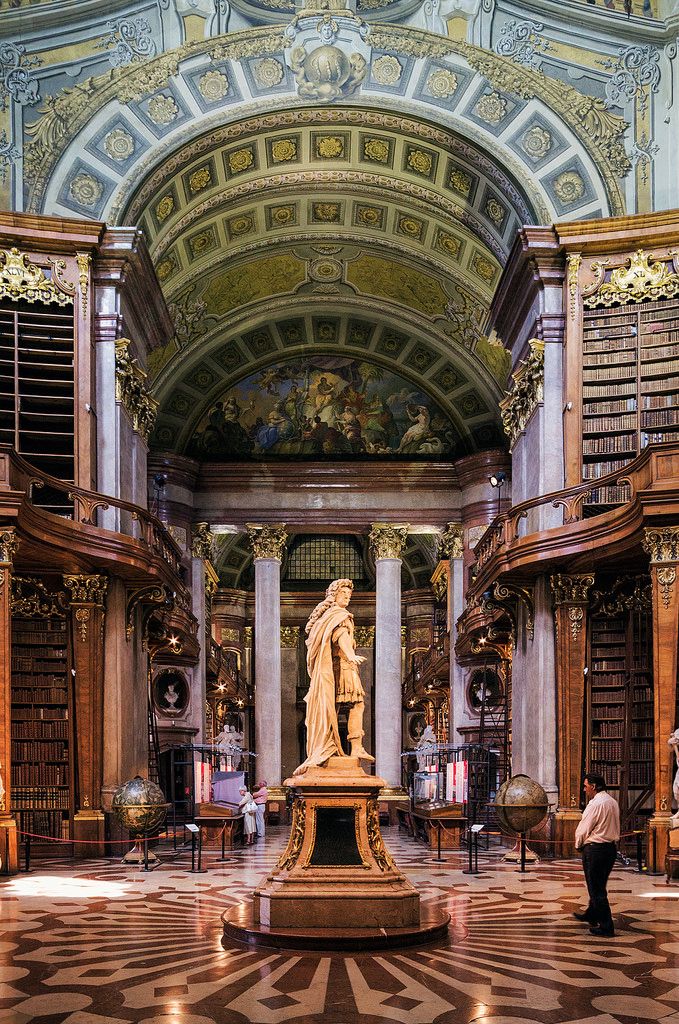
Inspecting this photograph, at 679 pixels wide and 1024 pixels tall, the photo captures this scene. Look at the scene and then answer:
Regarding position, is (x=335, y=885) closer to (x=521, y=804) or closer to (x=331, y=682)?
(x=331, y=682)

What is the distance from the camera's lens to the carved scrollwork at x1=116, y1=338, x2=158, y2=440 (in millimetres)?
A: 20234

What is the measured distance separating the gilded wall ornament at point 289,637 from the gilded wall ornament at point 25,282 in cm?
2655

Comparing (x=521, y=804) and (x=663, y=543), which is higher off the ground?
(x=663, y=543)

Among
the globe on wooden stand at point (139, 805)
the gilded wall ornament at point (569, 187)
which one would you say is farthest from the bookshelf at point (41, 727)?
the gilded wall ornament at point (569, 187)

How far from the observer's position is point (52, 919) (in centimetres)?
1121

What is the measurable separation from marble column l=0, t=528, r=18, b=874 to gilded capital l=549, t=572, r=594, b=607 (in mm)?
7836

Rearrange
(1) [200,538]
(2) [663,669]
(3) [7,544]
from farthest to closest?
(1) [200,538], (3) [7,544], (2) [663,669]

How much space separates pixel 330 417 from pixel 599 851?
22.4 metres

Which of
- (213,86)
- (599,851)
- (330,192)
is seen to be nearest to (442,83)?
(213,86)

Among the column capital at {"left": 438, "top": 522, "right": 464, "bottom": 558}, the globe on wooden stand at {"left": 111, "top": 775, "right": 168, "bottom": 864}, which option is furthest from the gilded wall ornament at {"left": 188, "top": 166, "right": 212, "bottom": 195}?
the globe on wooden stand at {"left": 111, "top": 775, "right": 168, "bottom": 864}

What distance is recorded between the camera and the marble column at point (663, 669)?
1440 centimetres

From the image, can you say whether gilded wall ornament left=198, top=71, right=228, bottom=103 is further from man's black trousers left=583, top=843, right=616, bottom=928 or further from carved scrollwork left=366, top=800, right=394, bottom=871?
man's black trousers left=583, top=843, right=616, bottom=928

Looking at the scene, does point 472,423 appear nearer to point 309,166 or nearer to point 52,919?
point 309,166

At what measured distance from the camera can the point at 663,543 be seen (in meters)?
15.0
